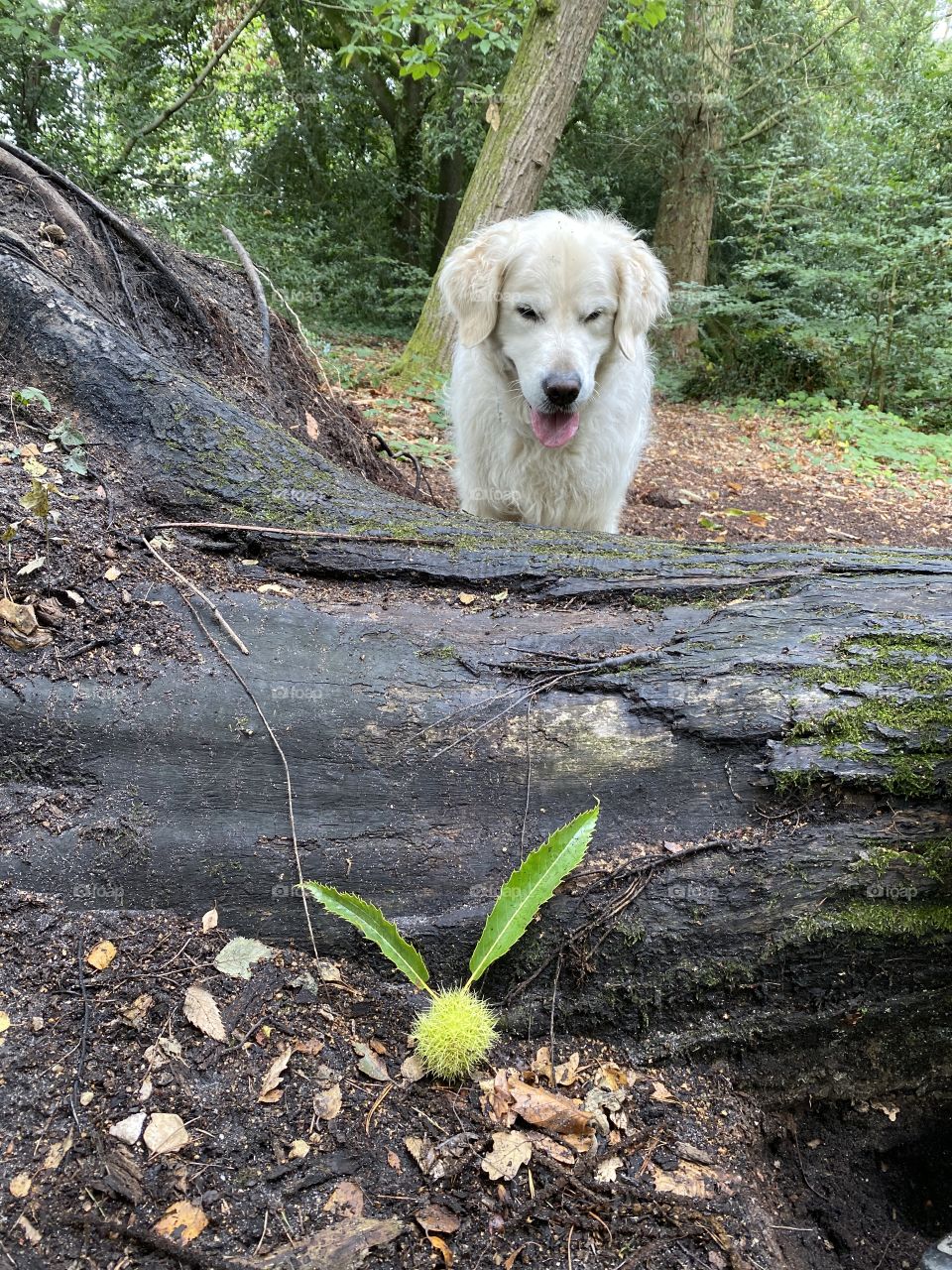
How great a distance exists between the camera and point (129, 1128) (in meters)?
1.29

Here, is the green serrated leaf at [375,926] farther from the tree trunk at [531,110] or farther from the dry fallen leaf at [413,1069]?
the tree trunk at [531,110]

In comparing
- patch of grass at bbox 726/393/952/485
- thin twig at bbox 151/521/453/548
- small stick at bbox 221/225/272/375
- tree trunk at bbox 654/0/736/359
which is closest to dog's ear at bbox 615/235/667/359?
small stick at bbox 221/225/272/375

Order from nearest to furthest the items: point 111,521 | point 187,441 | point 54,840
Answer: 1. point 54,840
2. point 111,521
3. point 187,441

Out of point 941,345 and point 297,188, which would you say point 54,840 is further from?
point 297,188

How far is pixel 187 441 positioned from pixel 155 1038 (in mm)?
1643

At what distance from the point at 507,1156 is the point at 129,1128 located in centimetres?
64

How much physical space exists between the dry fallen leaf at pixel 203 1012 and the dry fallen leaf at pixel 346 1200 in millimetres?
325

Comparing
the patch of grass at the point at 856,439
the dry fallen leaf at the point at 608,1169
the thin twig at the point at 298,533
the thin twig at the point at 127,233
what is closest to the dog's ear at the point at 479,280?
the thin twig at the point at 127,233

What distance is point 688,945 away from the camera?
1642 millimetres

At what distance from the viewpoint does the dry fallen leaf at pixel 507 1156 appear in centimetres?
135

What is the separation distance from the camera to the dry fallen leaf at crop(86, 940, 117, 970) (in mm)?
1480

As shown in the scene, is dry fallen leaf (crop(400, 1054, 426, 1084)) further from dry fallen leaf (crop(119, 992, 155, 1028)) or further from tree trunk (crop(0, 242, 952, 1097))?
dry fallen leaf (crop(119, 992, 155, 1028))

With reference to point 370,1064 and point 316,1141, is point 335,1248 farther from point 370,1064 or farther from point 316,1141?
point 370,1064

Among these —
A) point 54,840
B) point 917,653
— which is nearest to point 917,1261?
point 917,653
